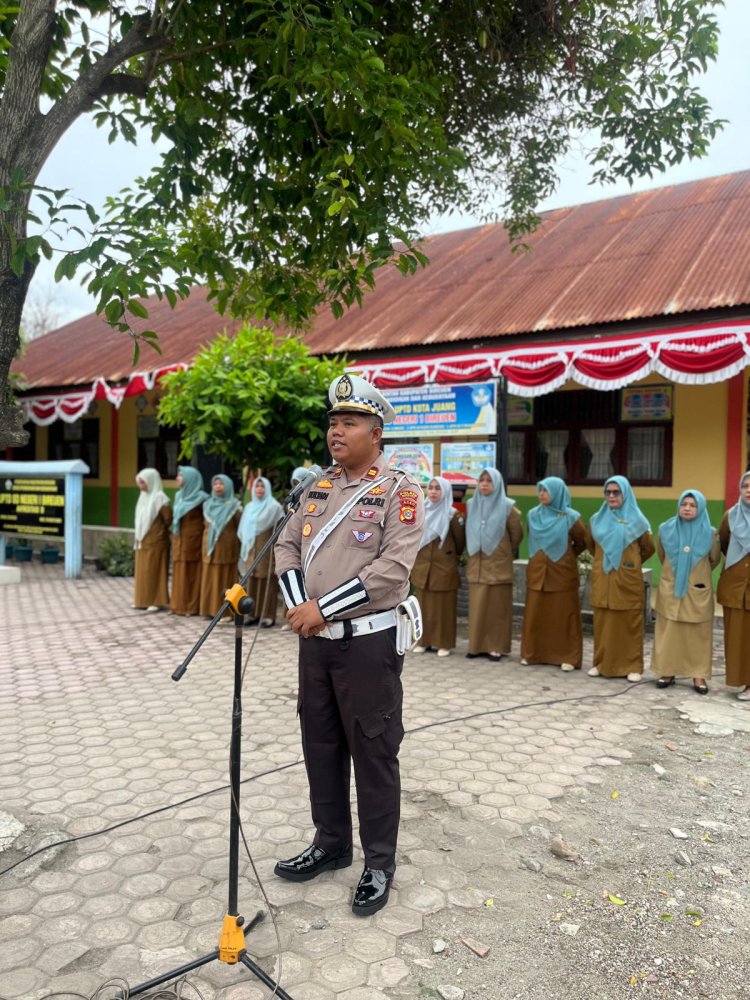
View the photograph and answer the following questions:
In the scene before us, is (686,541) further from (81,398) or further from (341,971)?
(81,398)

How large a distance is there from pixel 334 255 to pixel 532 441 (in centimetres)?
739

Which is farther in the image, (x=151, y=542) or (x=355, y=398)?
(x=151, y=542)

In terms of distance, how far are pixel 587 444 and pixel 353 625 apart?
8.44 m

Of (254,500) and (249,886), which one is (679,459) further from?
(249,886)

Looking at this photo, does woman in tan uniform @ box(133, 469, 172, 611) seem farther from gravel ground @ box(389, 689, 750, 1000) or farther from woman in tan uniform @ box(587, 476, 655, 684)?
gravel ground @ box(389, 689, 750, 1000)

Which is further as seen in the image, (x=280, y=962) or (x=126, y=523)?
(x=126, y=523)

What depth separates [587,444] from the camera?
10.6 meters

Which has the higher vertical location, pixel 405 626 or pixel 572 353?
pixel 572 353

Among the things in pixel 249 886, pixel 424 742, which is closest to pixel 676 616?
pixel 424 742

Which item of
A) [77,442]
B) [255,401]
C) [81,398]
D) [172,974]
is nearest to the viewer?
[172,974]

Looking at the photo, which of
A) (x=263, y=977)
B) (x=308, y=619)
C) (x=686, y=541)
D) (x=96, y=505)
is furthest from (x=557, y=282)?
(x=96, y=505)

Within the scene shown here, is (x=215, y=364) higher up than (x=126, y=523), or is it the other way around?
(x=215, y=364)

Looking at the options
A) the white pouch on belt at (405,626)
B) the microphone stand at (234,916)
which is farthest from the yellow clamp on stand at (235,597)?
the white pouch on belt at (405,626)

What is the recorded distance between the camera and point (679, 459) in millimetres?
9703
